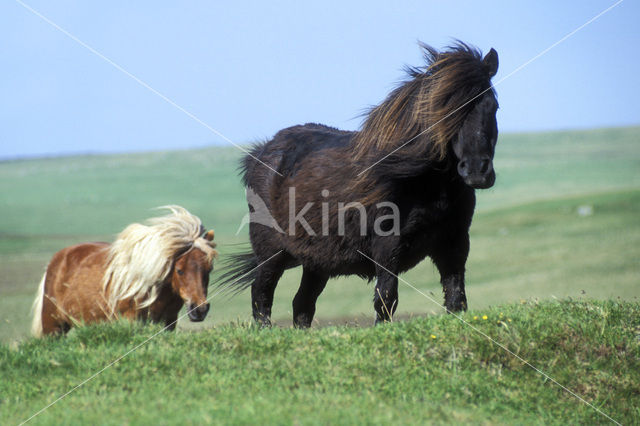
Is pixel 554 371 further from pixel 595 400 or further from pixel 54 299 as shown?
pixel 54 299

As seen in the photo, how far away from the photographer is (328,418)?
496cm

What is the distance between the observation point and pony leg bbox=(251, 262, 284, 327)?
9102mm

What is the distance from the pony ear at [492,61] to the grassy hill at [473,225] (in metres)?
2.55

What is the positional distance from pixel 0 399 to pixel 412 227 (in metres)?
3.96

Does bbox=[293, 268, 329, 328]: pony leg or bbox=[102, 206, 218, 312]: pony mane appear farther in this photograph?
bbox=[293, 268, 329, 328]: pony leg

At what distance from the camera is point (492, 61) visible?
736cm

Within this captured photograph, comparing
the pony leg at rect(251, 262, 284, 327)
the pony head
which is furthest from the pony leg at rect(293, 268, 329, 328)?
the pony head

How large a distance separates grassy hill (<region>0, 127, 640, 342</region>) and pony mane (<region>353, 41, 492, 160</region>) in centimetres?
239

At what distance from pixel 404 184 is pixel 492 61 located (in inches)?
60.6

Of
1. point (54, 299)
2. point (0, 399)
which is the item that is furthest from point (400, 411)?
point (54, 299)

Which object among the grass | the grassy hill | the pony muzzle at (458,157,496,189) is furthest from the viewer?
the grassy hill

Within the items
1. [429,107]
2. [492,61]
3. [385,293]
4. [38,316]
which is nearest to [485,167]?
[429,107]

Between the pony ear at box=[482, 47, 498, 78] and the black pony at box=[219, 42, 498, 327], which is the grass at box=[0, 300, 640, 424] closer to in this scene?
the black pony at box=[219, 42, 498, 327]

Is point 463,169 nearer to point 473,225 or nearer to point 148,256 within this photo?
point 148,256
